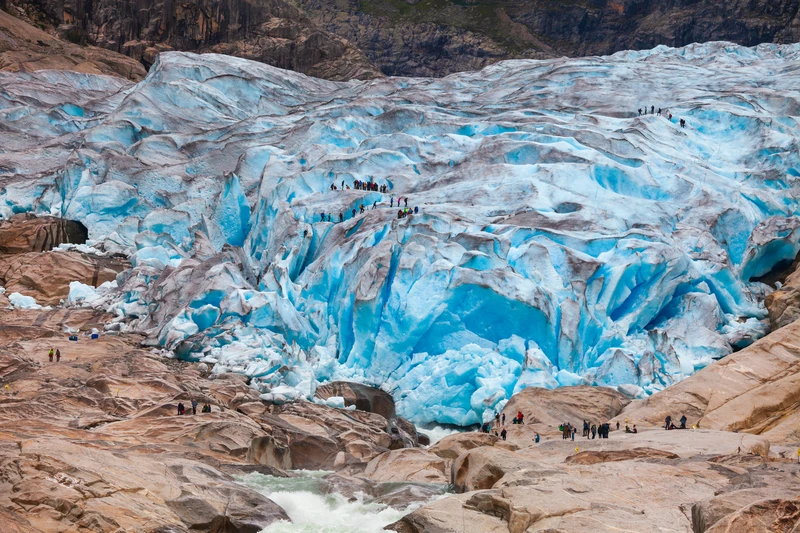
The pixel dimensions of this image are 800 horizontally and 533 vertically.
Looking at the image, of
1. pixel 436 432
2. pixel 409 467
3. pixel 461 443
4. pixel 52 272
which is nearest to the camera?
pixel 409 467

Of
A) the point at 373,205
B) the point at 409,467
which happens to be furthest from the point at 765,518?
the point at 373,205

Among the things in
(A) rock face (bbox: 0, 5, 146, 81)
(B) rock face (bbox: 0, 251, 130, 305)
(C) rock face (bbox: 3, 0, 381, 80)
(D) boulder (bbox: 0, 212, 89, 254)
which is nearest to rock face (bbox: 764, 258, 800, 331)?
(B) rock face (bbox: 0, 251, 130, 305)

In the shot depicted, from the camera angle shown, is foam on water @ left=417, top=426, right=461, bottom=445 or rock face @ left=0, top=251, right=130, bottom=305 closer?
foam on water @ left=417, top=426, right=461, bottom=445

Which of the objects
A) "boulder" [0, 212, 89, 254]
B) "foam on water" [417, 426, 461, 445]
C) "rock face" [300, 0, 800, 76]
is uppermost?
"rock face" [300, 0, 800, 76]

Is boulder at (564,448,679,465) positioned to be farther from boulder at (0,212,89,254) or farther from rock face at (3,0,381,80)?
rock face at (3,0,381,80)

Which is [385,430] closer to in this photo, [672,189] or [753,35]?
[672,189]

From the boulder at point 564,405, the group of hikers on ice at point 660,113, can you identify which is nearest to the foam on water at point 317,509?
the boulder at point 564,405

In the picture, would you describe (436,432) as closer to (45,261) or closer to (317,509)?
(317,509)

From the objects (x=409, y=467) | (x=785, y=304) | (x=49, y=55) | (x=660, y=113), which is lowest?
(x=409, y=467)
